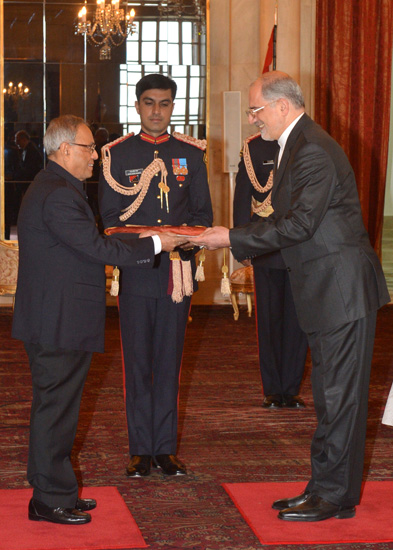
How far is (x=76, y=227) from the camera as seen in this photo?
3.17 meters

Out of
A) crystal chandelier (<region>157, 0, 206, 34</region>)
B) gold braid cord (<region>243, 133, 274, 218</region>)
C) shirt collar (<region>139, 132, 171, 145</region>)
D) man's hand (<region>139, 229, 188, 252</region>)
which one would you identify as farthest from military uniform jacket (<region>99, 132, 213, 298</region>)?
crystal chandelier (<region>157, 0, 206, 34</region>)

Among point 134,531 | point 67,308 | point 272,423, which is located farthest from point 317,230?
point 272,423

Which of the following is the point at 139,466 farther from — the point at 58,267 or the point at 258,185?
the point at 258,185

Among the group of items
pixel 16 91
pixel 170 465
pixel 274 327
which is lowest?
pixel 170 465

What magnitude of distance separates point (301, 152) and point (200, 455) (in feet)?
5.97

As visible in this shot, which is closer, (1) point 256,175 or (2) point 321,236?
(2) point 321,236

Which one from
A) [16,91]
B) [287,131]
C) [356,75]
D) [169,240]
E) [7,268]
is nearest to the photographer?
[287,131]

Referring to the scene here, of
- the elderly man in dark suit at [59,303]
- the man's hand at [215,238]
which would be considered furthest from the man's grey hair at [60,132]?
the man's hand at [215,238]

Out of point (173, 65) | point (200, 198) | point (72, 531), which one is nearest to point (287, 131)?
point (200, 198)

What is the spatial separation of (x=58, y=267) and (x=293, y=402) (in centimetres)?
267

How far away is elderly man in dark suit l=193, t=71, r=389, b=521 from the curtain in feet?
23.4

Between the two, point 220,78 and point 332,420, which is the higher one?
point 220,78

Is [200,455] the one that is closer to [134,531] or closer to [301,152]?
[134,531]

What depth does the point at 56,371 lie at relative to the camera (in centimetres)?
322
